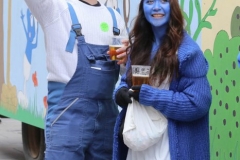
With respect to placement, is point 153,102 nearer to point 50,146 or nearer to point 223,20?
point 50,146

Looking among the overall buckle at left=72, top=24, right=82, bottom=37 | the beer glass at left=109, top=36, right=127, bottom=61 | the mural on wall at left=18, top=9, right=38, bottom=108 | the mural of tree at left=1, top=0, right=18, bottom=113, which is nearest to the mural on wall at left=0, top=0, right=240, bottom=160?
the beer glass at left=109, top=36, right=127, bottom=61

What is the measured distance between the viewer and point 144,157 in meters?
3.49

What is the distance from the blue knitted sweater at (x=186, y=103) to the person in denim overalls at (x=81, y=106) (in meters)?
0.53

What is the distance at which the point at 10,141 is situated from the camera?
11141 millimetres

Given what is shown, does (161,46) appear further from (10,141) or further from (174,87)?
(10,141)

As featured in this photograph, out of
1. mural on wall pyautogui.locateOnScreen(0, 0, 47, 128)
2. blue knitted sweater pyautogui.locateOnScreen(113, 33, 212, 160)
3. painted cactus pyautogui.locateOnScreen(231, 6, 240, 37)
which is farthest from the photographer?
mural on wall pyautogui.locateOnScreen(0, 0, 47, 128)

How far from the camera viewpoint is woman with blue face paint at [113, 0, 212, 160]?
3.38 m

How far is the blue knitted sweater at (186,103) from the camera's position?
11.0 feet

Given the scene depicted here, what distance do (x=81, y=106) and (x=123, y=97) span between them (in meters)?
0.41

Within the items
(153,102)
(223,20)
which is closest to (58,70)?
(153,102)

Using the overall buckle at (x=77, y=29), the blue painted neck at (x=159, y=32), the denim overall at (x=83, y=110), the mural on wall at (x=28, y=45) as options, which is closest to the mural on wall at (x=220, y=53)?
the blue painted neck at (x=159, y=32)

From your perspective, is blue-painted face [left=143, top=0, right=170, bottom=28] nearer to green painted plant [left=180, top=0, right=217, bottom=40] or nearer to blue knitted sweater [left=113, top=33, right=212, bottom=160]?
blue knitted sweater [left=113, top=33, right=212, bottom=160]

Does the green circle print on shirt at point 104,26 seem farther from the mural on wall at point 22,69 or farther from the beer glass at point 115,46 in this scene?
the mural on wall at point 22,69

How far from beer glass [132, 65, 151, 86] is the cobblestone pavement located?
612 centimetres
